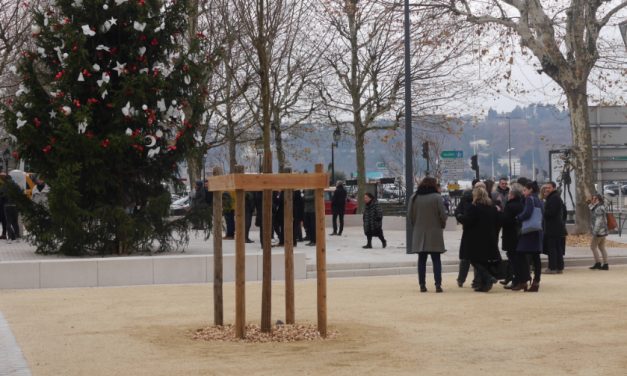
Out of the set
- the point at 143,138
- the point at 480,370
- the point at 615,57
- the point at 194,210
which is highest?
the point at 615,57

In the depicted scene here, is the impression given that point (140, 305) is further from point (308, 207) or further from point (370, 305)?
point (308, 207)

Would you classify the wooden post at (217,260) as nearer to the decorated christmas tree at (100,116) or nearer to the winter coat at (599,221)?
the decorated christmas tree at (100,116)

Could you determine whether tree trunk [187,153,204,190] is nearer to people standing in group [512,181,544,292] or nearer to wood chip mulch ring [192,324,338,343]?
people standing in group [512,181,544,292]

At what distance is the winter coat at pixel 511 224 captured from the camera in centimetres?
1739

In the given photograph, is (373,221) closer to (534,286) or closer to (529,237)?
(529,237)

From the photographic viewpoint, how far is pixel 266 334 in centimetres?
1135

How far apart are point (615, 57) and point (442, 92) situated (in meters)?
15.8

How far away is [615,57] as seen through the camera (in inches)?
1187

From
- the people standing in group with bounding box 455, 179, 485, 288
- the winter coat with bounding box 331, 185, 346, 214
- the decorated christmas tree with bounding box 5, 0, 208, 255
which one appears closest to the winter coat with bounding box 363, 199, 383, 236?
the decorated christmas tree with bounding box 5, 0, 208, 255

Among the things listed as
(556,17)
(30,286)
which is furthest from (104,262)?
(556,17)

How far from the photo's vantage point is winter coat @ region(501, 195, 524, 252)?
17391 mm

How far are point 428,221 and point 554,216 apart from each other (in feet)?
12.8

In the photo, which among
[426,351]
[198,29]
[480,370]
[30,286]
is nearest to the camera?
[480,370]

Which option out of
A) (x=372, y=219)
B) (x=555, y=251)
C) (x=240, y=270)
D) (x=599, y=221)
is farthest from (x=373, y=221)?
(x=240, y=270)
